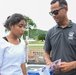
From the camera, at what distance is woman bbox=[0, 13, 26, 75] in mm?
2852

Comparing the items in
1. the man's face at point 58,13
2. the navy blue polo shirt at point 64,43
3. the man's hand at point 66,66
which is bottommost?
the man's hand at point 66,66

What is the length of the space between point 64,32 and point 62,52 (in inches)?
8.4

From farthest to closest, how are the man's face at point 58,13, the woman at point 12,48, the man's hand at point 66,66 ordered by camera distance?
the woman at point 12,48 → the man's face at point 58,13 → the man's hand at point 66,66

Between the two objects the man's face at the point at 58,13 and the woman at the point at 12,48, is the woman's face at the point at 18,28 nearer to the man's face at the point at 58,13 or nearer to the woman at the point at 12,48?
the woman at the point at 12,48

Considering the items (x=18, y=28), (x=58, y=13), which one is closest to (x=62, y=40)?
(x=58, y=13)

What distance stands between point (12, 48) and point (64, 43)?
635 mm

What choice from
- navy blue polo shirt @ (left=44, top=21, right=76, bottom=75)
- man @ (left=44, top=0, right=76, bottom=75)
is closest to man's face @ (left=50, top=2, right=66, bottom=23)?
man @ (left=44, top=0, right=76, bottom=75)

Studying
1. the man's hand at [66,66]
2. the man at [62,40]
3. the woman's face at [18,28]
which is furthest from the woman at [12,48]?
the man's hand at [66,66]

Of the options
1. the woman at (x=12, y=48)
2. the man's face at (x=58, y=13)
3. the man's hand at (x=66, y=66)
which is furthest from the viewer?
the woman at (x=12, y=48)

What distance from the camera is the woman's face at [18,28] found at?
9.52ft

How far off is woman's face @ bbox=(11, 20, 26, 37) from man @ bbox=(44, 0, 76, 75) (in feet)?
1.11

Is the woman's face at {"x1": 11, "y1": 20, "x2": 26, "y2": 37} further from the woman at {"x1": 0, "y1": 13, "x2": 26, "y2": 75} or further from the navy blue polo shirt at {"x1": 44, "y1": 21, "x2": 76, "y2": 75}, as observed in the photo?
the navy blue polo shirt at {"x1": 44, "y1": 21, "x2": 76, "y2": 75}

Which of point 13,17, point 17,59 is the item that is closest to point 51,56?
point 17,59

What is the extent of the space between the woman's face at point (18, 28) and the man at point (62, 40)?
0.34 m
